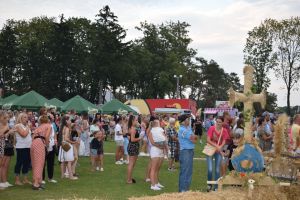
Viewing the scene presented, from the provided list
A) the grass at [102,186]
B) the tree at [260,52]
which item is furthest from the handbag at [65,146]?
the tree at [260,52]

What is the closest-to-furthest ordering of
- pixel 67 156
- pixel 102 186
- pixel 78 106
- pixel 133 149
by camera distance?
pixel 102 186 → pixel 133 149 → pixel 67 156 → pixel 78 106

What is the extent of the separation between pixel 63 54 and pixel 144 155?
4297 centimetres

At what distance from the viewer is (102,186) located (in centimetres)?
1156

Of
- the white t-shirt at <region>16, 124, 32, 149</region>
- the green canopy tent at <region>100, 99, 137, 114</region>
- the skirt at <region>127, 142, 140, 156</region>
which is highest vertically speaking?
the green canopy tent at <region>100, 99, 137, 114</region>

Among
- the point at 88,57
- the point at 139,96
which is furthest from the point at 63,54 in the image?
the point at 139,96

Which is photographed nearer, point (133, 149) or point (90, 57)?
point (133, 149)

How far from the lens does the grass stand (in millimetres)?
10133

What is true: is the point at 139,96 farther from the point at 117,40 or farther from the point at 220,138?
the point at 220,138

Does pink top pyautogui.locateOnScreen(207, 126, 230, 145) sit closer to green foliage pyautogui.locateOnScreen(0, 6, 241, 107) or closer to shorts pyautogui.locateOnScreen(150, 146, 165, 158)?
shorts pyautogui.locateOnScreen(150, 146, 165, 158)

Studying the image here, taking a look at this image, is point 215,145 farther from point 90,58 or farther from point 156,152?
point 90,58

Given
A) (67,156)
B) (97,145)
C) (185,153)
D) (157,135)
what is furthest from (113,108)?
(185,153)

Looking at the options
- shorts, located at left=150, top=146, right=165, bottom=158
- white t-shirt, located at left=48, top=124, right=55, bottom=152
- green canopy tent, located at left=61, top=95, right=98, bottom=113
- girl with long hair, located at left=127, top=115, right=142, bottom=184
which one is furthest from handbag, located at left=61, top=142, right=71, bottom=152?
green canopy tent, located at left=61, top=95, right=98, bottom=113

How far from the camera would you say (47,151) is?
11984mm

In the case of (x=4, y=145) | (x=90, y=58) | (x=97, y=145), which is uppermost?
(x=90, y=58)
